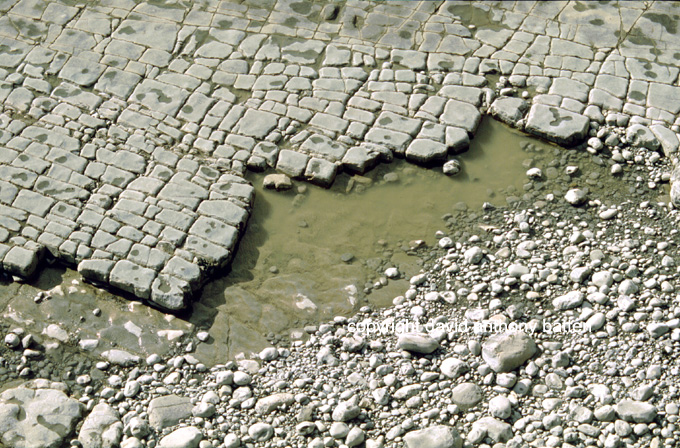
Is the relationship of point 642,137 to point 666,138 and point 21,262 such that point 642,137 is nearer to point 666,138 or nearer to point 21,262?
point 666,138

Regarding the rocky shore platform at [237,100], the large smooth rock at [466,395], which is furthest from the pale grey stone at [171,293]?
the large smooth rock at [466,395]

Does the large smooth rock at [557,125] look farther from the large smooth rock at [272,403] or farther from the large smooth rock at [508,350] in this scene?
the large smooth rock at [272,403]

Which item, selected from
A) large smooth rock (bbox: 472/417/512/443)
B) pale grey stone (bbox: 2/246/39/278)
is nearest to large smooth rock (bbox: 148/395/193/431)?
pale grey stone (bbox: 2/246/39/278)

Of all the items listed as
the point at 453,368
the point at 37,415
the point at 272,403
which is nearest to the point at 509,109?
the point at 453,368

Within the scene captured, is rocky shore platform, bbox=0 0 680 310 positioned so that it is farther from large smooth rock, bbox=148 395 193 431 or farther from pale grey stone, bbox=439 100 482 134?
large smooth rock, bbox=148 395 193 431

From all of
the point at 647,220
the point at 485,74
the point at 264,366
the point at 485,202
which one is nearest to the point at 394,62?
the point at 485,74

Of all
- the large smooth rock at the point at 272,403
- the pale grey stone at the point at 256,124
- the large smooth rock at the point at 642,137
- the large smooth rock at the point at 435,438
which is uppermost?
the large smooth rock at the point at 642,137

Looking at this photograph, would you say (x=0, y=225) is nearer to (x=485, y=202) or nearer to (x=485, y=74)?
(x=485, y=202)
